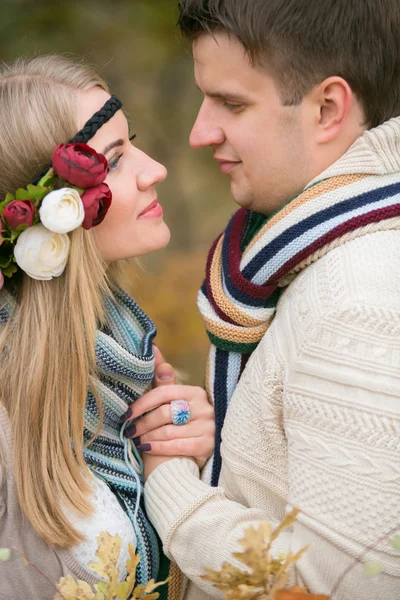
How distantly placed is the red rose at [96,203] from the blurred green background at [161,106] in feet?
6.29

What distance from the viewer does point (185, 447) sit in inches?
78.8

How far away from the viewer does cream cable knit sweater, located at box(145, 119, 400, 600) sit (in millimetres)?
1466

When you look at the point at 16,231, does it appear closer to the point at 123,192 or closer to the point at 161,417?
the point at 123,192

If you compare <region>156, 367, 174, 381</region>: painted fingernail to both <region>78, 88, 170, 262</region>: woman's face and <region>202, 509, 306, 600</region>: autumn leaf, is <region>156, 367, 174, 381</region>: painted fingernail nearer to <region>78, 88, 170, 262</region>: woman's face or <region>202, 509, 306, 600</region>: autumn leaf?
<region>78, 88, 170, 262</region>: woman's face

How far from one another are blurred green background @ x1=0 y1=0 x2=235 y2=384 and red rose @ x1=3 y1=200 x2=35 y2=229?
6.50ft

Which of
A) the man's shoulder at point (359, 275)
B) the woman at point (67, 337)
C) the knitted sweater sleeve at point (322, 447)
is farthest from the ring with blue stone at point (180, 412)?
the man's shoulder at point (359, 275)

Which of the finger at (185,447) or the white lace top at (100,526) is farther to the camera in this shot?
the finger at (185,447)

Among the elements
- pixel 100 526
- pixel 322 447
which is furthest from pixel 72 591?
pixel 100 526

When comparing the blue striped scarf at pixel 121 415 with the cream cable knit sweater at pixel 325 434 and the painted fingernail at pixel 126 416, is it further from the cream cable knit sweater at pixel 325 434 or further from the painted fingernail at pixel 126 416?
the cream cable knit sweater at pixel 325 434

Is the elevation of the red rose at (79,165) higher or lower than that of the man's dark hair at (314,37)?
lower

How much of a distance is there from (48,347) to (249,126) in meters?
0.77

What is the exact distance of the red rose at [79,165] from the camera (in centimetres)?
176

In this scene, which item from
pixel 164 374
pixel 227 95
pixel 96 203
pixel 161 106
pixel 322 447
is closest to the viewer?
pixel 322 447

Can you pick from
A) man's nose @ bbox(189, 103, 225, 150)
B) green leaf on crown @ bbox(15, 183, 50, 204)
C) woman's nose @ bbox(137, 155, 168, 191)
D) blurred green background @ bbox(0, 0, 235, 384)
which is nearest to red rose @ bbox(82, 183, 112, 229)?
green leaf on crown @ bbox(15, 183, 50, 204)
